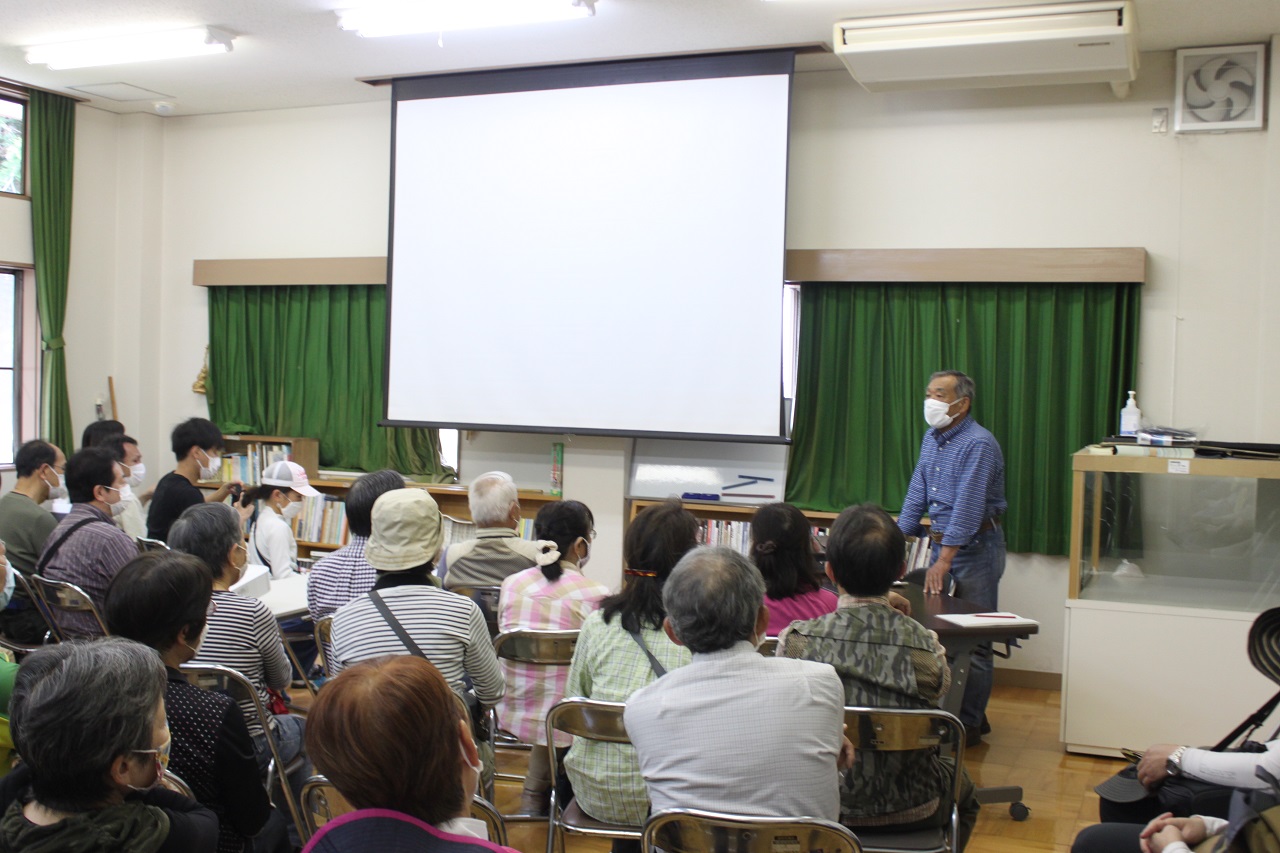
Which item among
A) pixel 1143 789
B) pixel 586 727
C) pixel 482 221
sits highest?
pixel 482 221

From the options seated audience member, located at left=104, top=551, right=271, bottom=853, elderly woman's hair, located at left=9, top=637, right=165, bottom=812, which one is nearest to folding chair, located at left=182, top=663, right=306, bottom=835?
seated audience member, located at left=104, top=551, right=271, bottom=853

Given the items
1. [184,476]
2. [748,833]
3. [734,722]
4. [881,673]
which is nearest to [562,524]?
[881,673]

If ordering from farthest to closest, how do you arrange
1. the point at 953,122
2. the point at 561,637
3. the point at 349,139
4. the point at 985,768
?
the point at 349,139, the point at 953,122, the point at 985,768, the point at 561,637

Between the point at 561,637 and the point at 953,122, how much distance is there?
3700 millimetres

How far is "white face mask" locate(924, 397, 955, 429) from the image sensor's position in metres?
4.73

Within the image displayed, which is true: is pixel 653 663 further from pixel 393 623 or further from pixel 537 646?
pixel 393 623

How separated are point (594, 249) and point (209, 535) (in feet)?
11.0

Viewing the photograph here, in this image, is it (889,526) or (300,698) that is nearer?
(889,526)

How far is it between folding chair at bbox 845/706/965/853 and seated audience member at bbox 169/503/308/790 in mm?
1443

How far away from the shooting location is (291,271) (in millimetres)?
6836

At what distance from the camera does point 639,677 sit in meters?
2.60

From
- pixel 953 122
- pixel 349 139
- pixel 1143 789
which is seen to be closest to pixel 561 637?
pixel 1143 789

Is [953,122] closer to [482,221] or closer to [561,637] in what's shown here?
[482,221]

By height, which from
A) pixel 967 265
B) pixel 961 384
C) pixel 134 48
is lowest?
pixel 961 384
